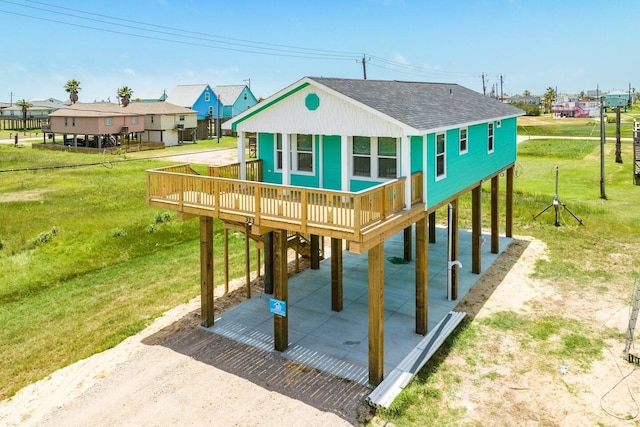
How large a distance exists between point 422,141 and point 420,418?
6396 mm

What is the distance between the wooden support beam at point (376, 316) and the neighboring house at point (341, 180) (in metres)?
0.02

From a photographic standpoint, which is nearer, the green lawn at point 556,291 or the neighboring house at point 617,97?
the green lawn at point 556,291

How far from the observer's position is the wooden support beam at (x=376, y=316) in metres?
10.7

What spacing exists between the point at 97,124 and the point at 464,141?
5244 centimetres

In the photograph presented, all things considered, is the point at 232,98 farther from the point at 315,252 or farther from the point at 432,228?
the point at 315,252

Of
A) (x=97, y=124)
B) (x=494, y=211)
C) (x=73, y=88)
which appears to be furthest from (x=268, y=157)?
(x=73, y=88)

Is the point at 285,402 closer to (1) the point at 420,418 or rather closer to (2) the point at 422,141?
(1) the point at 420,418

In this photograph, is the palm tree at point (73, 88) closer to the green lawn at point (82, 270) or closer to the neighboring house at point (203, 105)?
the neighboring house at point (203, 105)

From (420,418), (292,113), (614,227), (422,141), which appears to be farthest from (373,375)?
(614,227)

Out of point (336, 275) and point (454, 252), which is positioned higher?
point (454, 252)

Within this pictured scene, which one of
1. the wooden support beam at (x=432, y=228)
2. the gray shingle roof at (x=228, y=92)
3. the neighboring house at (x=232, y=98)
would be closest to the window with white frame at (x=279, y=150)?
the wooden support beam at (x=432, y=228)

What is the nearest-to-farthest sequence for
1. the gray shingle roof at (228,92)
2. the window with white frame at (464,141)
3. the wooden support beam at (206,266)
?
the wooden support beam at (206,266)
the window with white frame at (464,141)
the gray shingle roof at (228,92)

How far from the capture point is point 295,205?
11.3 metres

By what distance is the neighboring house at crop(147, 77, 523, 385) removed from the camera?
10820mm
